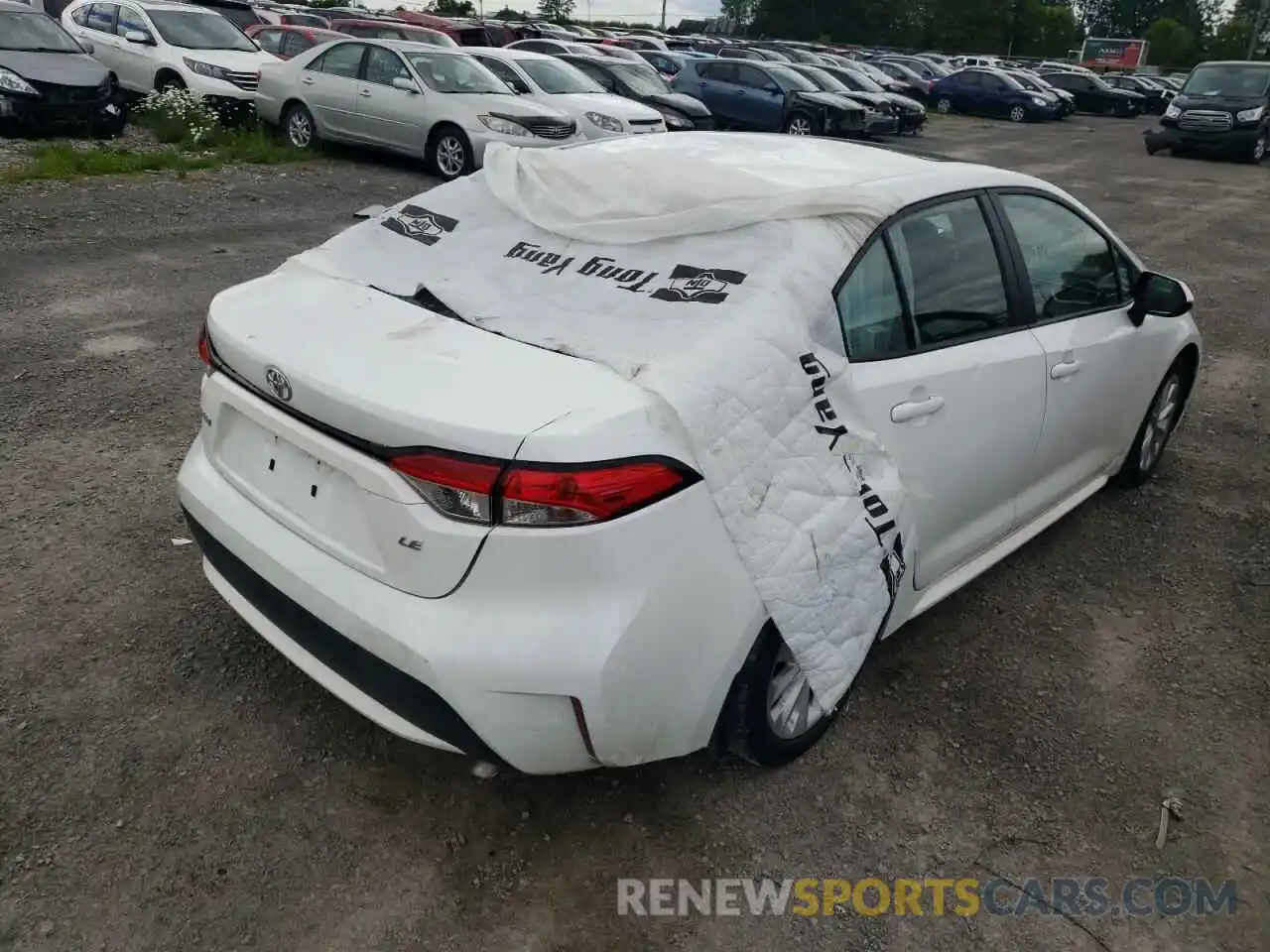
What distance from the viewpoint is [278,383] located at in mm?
2461

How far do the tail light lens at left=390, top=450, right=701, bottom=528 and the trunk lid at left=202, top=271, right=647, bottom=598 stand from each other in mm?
30

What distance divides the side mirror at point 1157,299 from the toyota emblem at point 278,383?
3.15m

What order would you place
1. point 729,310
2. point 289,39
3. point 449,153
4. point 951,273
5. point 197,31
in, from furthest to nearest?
point 289,39 → point 197,31 → point 449,153 → point 951,273 → point 729,310

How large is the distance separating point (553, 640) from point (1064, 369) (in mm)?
2254

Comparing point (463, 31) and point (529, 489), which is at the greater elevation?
point (529, 489)

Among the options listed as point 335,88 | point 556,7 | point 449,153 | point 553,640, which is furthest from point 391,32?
point 556,7

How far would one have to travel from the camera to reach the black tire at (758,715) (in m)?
2.46

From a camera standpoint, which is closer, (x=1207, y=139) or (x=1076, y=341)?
(x=1076, y=341)

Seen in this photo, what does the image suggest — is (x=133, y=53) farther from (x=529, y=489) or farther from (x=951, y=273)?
(x=529, y=489)

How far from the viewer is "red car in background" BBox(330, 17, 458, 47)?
56.9ft

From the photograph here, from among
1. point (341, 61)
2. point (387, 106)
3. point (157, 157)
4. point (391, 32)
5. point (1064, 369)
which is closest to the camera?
point (1064, 369)

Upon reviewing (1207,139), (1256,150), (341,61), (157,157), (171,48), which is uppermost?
(341,61)

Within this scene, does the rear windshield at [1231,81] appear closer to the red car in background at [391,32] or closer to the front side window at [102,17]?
the red car in background at [391,32]

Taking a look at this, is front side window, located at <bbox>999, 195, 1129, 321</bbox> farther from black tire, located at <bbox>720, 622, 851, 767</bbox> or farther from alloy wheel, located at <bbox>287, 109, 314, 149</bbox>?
alloy wheel, located at <bbox>287, 109, 314, 149</bbox>
